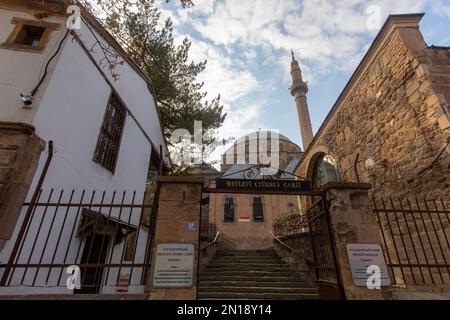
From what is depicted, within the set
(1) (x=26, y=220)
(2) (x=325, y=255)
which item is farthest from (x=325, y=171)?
(1) (x=26, y=220)

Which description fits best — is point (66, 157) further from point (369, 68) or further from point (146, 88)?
point (369, 68)

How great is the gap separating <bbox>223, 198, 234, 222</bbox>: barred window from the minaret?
983 cm

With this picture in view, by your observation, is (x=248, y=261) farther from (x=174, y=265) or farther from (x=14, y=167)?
(x=14, y=167)

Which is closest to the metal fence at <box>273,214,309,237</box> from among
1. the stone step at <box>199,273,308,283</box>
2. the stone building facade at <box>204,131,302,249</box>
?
the stone step at <box>199,273,308,283</box>

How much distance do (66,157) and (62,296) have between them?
2.85 m

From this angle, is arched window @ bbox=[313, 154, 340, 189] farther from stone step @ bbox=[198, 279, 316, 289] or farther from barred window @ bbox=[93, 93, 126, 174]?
barred window @ bbox=[93, 93, 126, 174]

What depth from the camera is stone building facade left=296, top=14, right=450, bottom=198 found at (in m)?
4.53

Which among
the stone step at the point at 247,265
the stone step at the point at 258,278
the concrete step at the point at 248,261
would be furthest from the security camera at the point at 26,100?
the concrete step at the point at 248,261

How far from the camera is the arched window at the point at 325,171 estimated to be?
8.89 m

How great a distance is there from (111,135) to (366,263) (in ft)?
21.6

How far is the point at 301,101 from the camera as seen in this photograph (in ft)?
85.1

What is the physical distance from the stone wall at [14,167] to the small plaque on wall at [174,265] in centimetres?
224

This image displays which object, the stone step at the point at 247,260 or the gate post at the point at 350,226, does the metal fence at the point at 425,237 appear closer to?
the gate post at the point at 350,226
